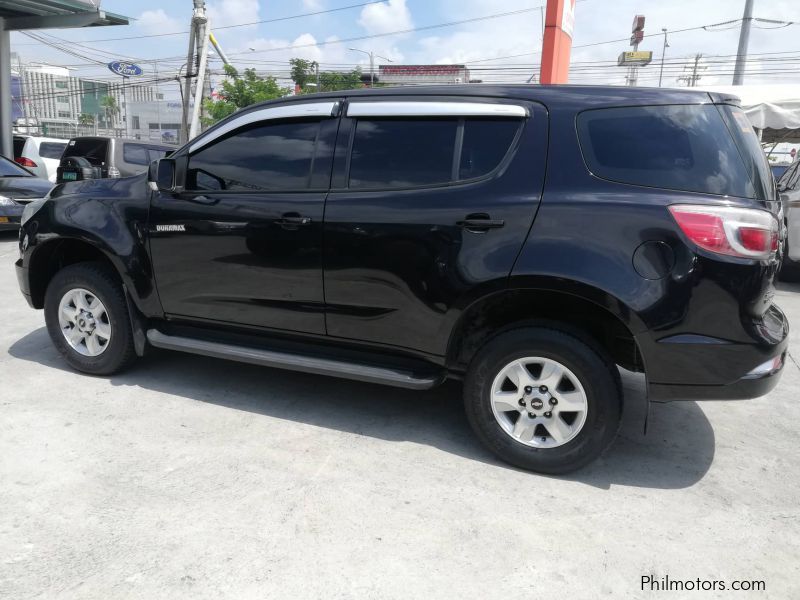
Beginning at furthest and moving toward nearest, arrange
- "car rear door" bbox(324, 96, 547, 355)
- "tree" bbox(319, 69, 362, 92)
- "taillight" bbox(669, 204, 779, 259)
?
"tree" bbox(319, 69, 362, 92), "car rear door" bbox(324, 96, 547, 355), "taillight" bbox(669, 204, 779, 259)

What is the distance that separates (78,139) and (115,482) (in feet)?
38.2

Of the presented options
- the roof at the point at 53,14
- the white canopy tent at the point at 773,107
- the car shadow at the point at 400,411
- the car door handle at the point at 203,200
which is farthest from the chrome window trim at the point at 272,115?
the roof at the point at 53,14

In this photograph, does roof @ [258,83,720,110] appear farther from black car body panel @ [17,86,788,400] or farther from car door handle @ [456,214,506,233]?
car door handle @ [456,214,506,233]

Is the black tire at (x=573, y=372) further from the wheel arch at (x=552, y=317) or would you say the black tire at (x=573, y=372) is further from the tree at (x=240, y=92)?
the tree at (x=240, y=92)

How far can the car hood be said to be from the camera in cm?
995

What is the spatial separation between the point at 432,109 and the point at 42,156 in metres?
14.6

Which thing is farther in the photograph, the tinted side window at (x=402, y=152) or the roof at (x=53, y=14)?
the roof at (x=53, y=14)

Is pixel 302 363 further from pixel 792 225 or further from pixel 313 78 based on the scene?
pixel 313 78

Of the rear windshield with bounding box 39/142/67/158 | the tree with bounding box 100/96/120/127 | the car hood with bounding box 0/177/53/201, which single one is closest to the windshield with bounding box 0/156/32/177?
the car hood with bounding box 0/177/53/201

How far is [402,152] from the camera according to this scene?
3324 millimetres

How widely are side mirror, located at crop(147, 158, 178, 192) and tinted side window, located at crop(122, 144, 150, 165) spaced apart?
9325mm

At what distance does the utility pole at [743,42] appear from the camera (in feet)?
80.5

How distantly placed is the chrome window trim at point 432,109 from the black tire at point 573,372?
110 cm

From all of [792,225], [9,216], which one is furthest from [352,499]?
[9,216]
